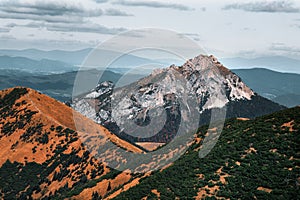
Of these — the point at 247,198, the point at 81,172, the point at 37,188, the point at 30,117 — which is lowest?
the point at 37,188

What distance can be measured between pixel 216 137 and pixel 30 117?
12809 centimetres

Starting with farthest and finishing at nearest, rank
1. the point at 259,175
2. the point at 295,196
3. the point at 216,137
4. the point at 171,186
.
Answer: the point at 216,137 → the point at 171,186 → the point at 259,175 → the point at 295,196

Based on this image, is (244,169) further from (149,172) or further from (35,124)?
(35,124)

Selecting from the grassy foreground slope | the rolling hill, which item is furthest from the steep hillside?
the grassy foreground slope

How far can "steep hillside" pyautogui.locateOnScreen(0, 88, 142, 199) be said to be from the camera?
440 ft

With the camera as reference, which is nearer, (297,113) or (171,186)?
(171,186)

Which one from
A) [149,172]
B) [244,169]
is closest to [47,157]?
[149,172]

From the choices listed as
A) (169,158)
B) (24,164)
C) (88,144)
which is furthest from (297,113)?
(24,164)

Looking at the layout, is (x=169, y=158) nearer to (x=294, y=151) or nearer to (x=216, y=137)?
(x=216, y=137)

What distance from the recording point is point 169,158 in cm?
10331

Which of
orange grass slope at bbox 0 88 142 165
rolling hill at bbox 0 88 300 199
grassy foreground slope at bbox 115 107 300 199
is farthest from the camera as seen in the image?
orange grass slope at bbox 0 88 142 165

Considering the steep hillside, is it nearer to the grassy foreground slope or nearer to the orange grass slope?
the orange grass slope

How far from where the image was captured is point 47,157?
525 ft

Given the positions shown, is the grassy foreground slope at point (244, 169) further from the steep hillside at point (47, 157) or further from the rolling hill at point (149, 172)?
the steep hillside at point (47, 157)
